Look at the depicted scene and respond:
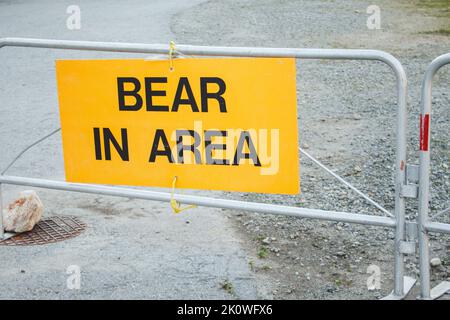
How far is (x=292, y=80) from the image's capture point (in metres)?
4.28

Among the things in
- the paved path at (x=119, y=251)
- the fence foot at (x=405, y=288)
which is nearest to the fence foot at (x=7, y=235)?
the paved path at (x=119, y=251)

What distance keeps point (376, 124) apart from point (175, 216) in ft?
10.5

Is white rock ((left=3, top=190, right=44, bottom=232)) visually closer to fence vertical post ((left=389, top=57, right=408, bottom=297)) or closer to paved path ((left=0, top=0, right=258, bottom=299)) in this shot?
paved path ((left=0, top=0, right=258, bottom=299))

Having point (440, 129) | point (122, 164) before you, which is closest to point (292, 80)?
point (122, 164)

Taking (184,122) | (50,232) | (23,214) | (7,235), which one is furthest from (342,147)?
(7,235)

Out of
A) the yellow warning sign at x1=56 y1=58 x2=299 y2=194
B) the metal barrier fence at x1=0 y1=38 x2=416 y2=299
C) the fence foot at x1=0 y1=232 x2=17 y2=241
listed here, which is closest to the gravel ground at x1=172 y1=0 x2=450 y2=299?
the metal barrier fence at x1=0 y1=38 x2=416 y2=299

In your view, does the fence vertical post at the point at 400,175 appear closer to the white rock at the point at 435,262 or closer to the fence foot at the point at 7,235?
the white rock at the point at 435,262

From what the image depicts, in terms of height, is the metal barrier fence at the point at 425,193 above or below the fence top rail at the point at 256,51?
below

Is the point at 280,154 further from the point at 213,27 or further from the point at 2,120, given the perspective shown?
the point at 213,27

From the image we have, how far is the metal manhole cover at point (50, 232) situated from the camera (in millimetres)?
5293

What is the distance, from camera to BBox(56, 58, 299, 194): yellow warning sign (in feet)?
14.4

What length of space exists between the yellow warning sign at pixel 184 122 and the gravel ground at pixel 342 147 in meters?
0.69

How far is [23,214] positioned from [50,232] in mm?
245

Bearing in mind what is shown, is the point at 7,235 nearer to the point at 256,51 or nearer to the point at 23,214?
the point at 23,214
